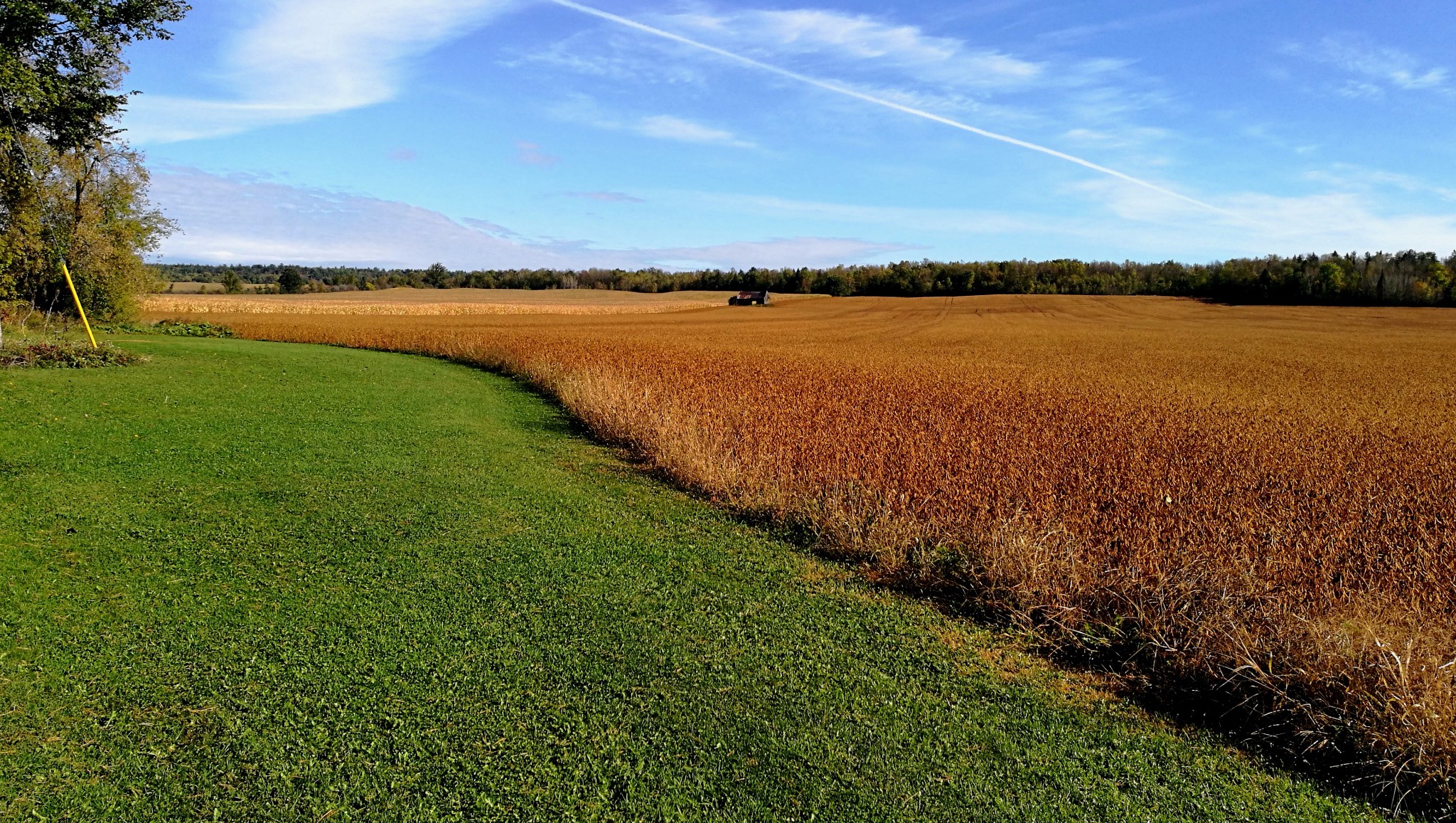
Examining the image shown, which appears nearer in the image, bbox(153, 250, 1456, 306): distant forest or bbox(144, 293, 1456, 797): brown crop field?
bbox(144, 293, 1456, 797): brown crop field

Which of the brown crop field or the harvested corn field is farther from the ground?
the harvested corn field

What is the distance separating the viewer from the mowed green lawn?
3748 mm

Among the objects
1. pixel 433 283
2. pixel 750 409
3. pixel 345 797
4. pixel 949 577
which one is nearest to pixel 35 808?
pixel 345 797

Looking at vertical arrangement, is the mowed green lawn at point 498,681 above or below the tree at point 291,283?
below

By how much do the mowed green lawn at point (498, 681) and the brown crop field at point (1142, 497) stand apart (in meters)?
0.57

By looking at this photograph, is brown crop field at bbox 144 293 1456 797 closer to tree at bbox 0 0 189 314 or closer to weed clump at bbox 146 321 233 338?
tree at bbox 0 0 189 314

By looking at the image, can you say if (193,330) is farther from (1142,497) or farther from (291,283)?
(291,283)

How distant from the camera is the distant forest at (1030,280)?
75688 millimetres

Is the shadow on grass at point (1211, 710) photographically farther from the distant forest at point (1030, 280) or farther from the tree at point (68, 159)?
the distant forest at point (1030, 280)

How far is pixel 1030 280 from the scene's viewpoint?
101125mm

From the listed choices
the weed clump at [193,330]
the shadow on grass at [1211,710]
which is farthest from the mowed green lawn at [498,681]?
the weed clump at [193,330]

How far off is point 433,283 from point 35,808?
14170cm

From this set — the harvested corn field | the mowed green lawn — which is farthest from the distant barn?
the mowed green lawn

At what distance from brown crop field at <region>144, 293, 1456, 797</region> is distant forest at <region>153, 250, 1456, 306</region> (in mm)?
36846
